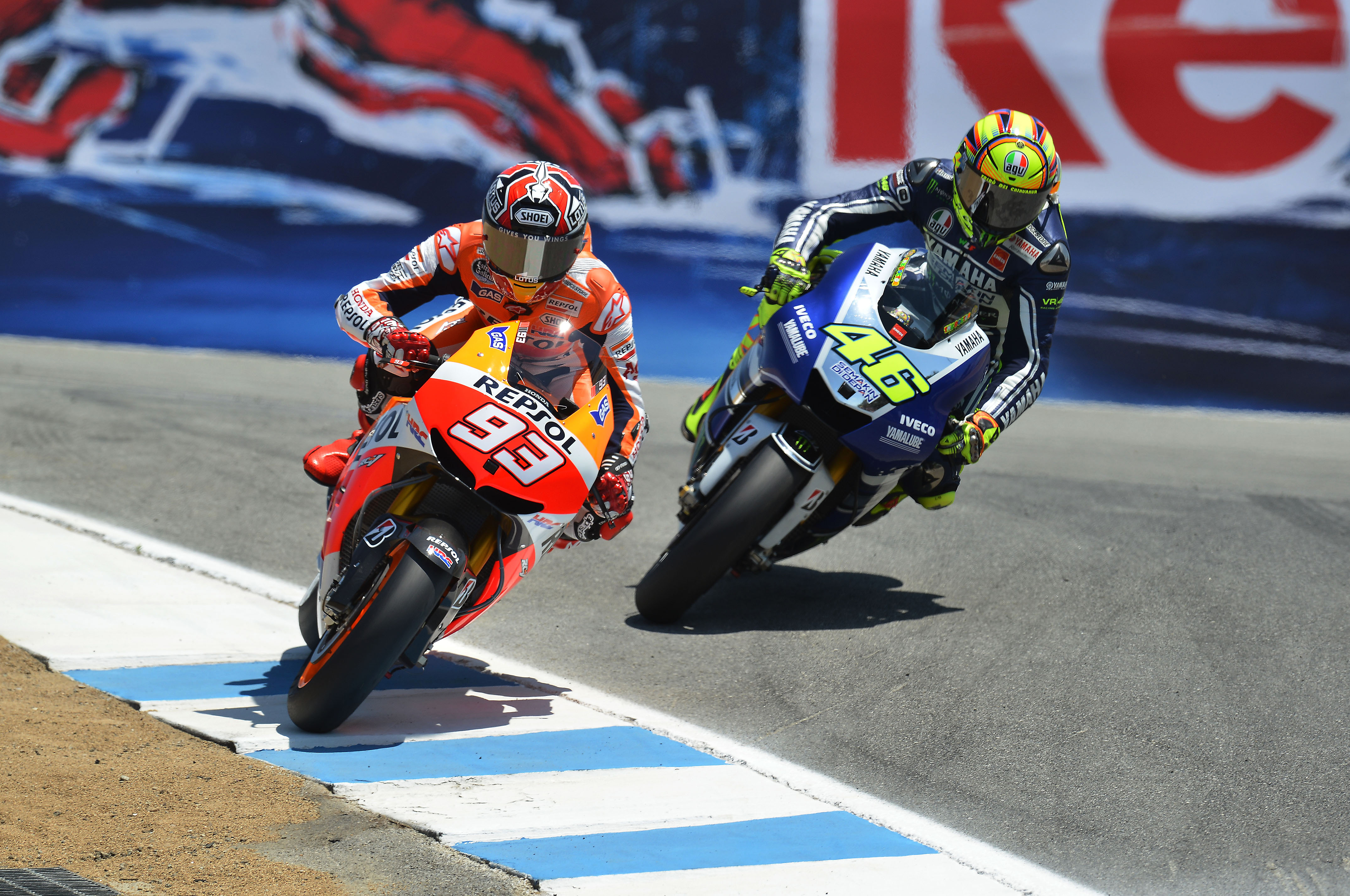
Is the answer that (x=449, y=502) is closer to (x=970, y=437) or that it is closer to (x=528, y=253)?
(x=528, y=253)

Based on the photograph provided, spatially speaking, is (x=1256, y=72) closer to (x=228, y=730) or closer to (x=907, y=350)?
(x=907, y=350)

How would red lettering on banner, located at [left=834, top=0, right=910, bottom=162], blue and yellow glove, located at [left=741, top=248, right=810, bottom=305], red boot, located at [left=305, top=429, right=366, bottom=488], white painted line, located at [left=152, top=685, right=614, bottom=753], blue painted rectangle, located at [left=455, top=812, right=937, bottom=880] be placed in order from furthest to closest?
red lettering on banner, located at [left=834, top=0, right=910, bottom=162] < blue and yellow glove, located at [left=741, top=248, right=810, bottom=305] < red boot, located at [left=305, top=429, right=366, bottom=488] < white painted line, located at [left=152, top=685, right=614, bottom=753] < blue painted rectangle, located at [left=455, top=812, right=937, bottom=880]

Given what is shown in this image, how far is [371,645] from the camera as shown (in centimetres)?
415

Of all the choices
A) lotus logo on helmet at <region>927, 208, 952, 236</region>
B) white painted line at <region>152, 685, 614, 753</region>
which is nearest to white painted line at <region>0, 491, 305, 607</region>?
white painted line at <region>152, 685, 614, 753</region>

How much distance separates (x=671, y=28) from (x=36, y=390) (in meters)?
6.99

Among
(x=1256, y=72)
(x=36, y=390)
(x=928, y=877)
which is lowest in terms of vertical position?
(x=36, y=390)

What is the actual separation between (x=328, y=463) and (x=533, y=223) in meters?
1.20

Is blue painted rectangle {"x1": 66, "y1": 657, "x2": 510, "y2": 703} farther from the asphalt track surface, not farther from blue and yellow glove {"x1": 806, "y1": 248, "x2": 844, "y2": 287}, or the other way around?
blue and yellow glove {"x1": 806, "y1": 248, "x2": 844, "y2": 287}

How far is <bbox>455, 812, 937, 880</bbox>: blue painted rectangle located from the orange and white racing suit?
4.71 feet

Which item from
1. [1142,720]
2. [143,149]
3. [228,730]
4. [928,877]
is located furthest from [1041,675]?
[143,149]

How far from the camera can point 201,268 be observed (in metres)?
14.3

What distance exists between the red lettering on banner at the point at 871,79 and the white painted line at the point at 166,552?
871 cm

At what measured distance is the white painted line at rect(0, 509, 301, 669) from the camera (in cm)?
512

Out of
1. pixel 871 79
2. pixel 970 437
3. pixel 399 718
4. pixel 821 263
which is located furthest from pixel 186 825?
pixel 871 79
